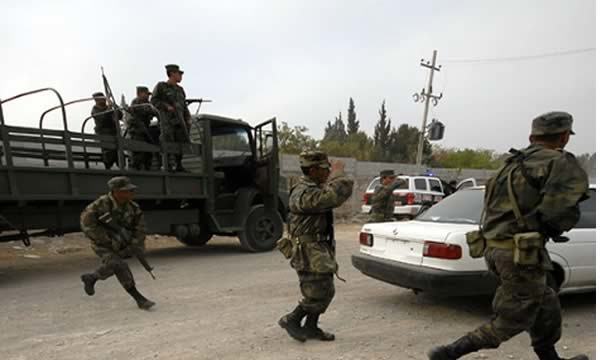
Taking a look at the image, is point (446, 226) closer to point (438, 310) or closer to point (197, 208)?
point (438, 310)

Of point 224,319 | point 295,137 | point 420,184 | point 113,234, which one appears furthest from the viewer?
point 295,137

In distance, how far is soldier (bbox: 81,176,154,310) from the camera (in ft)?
15.7

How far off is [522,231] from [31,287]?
5.62 meters

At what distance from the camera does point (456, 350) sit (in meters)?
2.91

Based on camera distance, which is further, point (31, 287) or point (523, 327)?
point (31, 287)

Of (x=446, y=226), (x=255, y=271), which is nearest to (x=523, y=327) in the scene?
(x=446, y=226)

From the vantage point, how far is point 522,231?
2.86 metres

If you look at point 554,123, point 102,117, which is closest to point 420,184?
point 102,117

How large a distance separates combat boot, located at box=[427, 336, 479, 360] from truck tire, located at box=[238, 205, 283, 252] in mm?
5761

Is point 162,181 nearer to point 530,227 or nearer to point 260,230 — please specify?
point 260,230

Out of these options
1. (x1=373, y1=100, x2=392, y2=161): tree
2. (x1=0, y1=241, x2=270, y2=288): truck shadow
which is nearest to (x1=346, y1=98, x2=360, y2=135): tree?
(x1=373, y1=100, x2=392, y2=161): tree

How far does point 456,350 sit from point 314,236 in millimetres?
1256

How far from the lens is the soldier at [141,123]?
727cm

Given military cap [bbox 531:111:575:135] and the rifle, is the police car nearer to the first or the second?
the rifle
